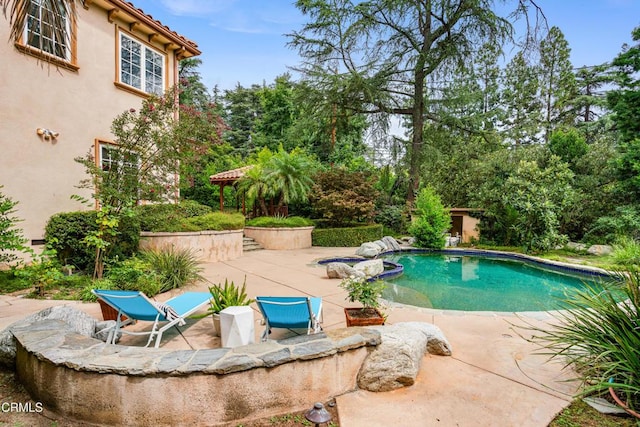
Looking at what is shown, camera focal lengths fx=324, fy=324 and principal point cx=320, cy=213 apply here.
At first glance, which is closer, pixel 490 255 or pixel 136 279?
pixel 136 279

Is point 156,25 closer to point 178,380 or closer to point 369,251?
point 369,251

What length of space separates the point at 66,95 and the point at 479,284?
11455 millimetres

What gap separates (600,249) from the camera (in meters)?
11.7

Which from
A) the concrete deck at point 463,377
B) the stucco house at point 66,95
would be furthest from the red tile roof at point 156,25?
the concrete deck at point 463,377

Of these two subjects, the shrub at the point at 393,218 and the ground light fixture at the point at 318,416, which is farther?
the shrub at the point at 393,218

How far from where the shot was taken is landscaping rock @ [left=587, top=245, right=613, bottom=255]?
1147 centimetres

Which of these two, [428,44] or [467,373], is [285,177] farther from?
[467,373]

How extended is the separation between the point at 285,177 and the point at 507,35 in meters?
12.1

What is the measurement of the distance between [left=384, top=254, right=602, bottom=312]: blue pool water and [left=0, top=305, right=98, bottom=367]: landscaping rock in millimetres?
5111

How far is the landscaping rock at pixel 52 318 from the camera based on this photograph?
3279 millimetres

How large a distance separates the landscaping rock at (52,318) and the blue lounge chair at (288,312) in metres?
2.05

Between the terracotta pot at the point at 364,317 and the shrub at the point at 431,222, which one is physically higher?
the shrub at the point at 431,222

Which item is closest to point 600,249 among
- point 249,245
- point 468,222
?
point 468,222

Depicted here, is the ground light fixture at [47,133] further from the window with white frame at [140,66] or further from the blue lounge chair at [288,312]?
the blue lounge chair at [288,312]
